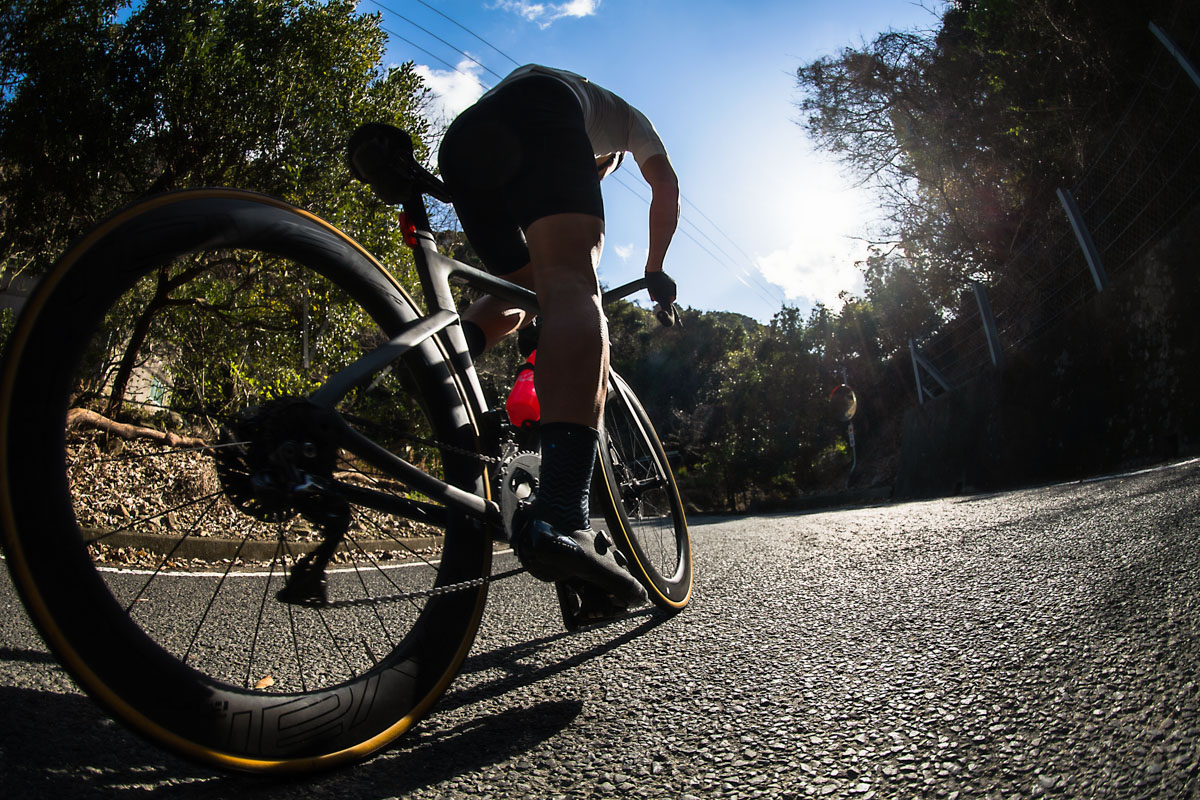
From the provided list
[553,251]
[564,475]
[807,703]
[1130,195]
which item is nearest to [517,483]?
[564,475]

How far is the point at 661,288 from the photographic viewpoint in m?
2.29

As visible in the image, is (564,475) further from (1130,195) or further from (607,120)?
(1130,195)

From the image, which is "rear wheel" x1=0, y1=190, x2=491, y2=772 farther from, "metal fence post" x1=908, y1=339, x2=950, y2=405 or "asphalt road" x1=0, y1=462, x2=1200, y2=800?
"metal fence post" x1=908, y1=339, x2=950, y2=405

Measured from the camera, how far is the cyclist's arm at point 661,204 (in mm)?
2170

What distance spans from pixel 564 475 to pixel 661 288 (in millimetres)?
1041

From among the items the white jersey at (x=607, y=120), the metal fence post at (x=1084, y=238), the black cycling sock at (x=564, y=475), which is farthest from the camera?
the metal fence post at (x=1084, y=238)

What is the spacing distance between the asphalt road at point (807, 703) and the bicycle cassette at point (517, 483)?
1.31 feet

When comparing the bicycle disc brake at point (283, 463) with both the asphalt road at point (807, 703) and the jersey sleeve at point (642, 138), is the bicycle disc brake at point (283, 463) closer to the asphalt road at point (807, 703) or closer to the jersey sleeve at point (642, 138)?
the asphalt road at point (807, 703)

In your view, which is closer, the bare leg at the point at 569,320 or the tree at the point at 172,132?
the bare leg at the point at 569,320

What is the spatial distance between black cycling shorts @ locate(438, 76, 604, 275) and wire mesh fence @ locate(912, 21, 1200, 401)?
21.1ft

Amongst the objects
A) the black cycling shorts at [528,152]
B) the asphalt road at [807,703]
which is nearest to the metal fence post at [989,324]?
the asphalt road at [807,703]

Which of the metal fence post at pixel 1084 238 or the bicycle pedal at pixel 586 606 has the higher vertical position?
the metal fence post at pixel 1084 238

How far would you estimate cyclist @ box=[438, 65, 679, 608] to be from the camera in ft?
4.74

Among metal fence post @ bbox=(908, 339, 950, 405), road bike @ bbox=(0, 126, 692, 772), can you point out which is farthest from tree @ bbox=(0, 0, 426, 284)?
metal fence post @ bbox=(908, 339, 950, 405)
